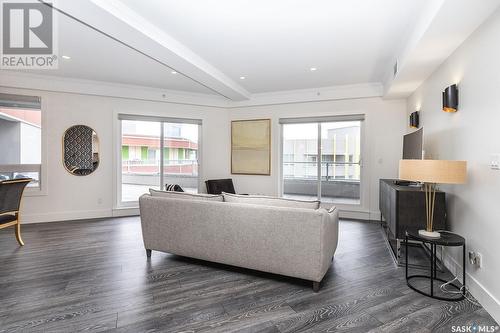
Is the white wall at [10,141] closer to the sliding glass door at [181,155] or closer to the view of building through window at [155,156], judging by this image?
the view of building through window at [155,156]

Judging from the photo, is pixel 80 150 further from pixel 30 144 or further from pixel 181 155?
pixel 181 155

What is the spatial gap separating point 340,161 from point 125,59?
442cm

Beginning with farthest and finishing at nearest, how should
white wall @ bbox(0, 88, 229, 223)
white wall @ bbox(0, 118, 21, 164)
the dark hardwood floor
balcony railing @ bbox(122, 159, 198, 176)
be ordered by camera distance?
balcony railing @ bbox(122, 159, 198, 176) < white wall @ bbox(0, 88, 229, 223) < white wall @ bbox(0, 118, 21, 164) < the dark hardwood floor

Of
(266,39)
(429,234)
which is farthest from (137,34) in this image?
(429,234)

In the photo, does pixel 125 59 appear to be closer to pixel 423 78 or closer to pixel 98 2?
pixel 98 2

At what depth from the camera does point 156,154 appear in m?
Answer: 5.88

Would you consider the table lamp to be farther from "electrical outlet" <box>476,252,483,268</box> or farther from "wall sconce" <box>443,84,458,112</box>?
"wall sconce" <box>443,84,458,112</box>

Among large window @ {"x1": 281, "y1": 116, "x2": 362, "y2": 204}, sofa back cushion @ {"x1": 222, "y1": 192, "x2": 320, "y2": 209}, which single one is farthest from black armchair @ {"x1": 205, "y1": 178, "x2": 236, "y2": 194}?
sofa back cushion @ {"x1": 222, "y1": 192, "x2": 320, "y2": 209}

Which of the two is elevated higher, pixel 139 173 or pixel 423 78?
pixel 423 78

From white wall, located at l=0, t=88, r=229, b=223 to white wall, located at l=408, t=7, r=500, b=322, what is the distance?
4.93 m

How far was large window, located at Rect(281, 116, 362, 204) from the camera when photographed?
5.55 m

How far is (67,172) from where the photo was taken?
16.6ft

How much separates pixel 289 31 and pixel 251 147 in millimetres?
3305

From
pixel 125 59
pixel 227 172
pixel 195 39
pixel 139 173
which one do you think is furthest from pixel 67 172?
pixel 195 39
